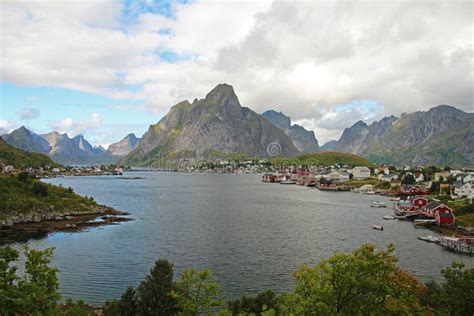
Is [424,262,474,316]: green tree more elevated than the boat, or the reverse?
[424,262,474,316]: green tree

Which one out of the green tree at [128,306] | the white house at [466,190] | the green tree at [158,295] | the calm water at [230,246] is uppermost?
the white house at [466,190]

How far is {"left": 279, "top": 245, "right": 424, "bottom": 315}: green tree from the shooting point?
52.3 feet

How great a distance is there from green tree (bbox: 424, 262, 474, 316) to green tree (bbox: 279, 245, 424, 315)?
8.43 meters

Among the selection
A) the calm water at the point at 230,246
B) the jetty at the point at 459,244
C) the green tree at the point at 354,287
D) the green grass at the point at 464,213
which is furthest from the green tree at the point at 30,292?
the green grass at the point at 464,213

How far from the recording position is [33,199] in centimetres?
7806

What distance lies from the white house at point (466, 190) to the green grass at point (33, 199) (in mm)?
86824

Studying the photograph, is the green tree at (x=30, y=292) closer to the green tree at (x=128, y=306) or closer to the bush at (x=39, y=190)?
the green tree at (x=128, y=306)

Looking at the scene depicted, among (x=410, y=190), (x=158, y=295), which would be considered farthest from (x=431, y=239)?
(x=410, y=190)

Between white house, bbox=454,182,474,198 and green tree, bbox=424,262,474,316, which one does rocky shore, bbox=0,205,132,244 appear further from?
white house, bbox=454,182,474,198

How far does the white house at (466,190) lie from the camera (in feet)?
300

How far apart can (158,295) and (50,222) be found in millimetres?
56261

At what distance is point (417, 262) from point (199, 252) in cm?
2777

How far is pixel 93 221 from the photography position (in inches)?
3009

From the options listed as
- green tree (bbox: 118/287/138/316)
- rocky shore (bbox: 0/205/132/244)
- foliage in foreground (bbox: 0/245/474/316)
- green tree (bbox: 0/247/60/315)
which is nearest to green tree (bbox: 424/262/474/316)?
foliage in foreground (bbox: 0/245/474/316)
